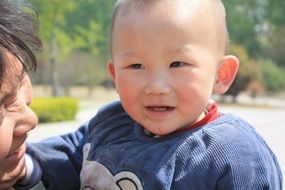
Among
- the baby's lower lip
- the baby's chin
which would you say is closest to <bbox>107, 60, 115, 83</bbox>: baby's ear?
the baby's chin

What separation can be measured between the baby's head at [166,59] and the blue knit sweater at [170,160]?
0.05 metres

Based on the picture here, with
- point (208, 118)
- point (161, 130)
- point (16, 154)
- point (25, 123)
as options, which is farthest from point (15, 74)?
point (208, 118)

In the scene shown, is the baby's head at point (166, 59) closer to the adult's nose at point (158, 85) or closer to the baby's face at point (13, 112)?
the adult's nose at point (158, 85)

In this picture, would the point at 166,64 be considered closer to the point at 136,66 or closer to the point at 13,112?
the point at 136,66

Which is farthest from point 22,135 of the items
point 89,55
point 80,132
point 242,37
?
point 242,37

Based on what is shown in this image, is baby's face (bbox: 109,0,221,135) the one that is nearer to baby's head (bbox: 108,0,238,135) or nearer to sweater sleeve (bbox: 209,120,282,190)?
baby's head (bbox: 108,0,238,135)

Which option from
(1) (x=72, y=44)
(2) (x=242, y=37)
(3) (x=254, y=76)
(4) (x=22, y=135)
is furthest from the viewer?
(2) (x=242, y=37)

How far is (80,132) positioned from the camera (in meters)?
1.62

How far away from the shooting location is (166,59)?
46.2 inches

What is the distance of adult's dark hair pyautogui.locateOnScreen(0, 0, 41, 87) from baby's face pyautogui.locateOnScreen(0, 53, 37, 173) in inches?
0.7

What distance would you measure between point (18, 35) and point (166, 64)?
34cm

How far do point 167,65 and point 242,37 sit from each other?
1692 inches

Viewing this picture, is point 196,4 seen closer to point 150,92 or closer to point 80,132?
point 150,92

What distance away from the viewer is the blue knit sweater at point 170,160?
114cm
